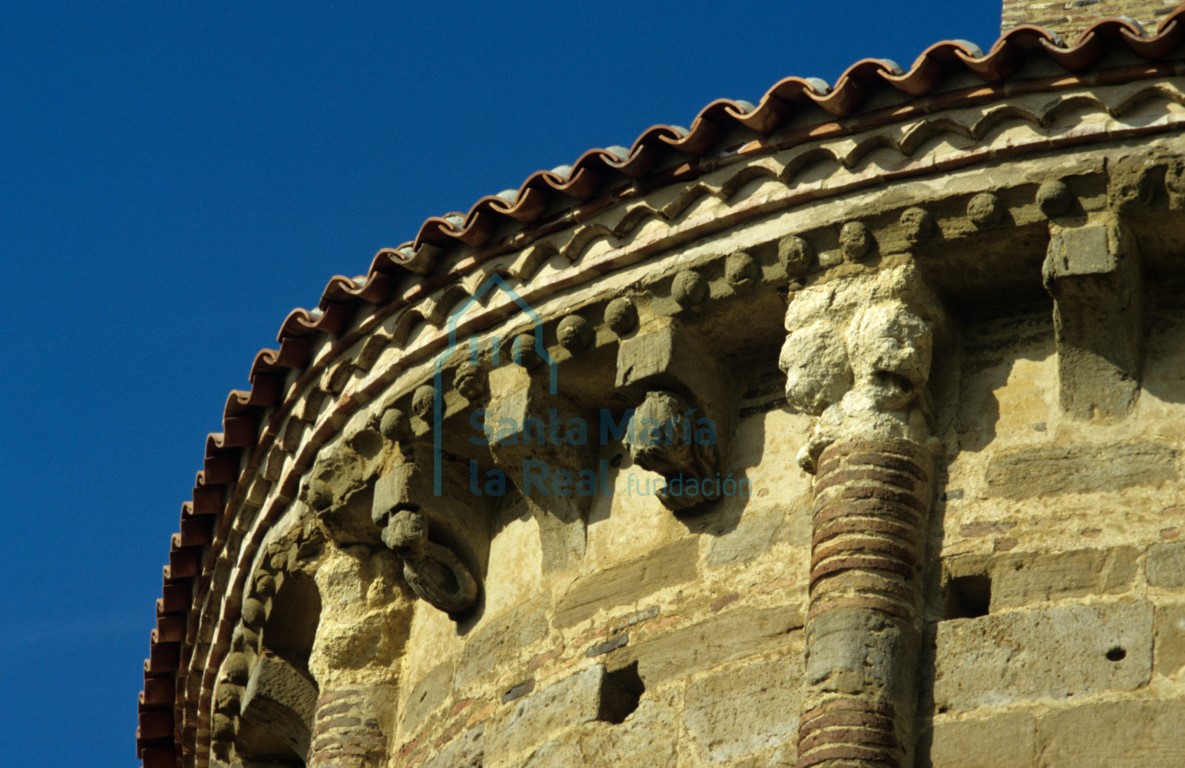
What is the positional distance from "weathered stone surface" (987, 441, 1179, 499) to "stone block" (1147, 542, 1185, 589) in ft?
0.84

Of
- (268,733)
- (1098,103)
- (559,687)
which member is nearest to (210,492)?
(268,733)

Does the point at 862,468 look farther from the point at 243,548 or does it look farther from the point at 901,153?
the point at 243,548

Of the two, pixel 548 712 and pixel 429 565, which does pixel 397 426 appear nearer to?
pixel 429 565

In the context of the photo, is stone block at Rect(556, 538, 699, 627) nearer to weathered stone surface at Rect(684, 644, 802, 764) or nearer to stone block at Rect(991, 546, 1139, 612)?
weathered stone surface at Rect(684, 644, 802, 764)

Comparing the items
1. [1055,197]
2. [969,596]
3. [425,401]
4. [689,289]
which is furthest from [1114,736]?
[425,401]

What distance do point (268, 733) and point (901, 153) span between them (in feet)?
12.5

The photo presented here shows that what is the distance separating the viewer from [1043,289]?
8453 mm

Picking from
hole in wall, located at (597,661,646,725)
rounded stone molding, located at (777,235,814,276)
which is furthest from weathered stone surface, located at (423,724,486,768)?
rounded stone molding, located at (777,235,814,276)

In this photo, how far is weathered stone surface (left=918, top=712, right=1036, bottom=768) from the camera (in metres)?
7.55

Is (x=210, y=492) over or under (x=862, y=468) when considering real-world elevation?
over

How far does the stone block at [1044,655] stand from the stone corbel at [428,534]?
223 cm

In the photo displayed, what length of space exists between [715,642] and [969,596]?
86 centimetres

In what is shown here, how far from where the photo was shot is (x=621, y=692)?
8539 millimetres

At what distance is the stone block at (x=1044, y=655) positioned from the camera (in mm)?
7609
